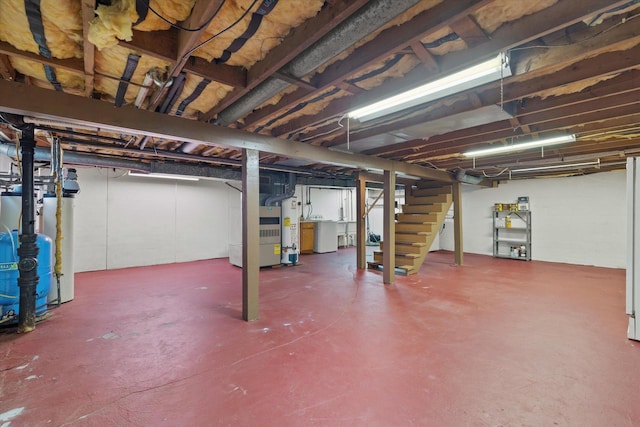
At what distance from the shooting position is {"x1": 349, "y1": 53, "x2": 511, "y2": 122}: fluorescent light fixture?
1.85 meters

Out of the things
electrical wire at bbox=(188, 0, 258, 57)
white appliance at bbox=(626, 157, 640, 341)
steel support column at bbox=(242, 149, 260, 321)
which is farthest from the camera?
steel support column at bbox=(242, 149, 260, 321)

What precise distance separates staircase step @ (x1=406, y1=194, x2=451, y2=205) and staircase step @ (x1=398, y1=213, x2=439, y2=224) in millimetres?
477

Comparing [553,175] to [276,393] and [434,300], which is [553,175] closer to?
[434,300]

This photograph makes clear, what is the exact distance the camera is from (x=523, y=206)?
25.0 ft

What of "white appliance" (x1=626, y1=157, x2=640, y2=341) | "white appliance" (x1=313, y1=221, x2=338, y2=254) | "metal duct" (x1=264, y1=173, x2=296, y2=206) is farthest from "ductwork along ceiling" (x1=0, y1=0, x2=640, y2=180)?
"white appliance" (x1=313, y1=221, x2=338, y2=254)

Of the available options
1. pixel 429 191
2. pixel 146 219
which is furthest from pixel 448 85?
pixel 146 219

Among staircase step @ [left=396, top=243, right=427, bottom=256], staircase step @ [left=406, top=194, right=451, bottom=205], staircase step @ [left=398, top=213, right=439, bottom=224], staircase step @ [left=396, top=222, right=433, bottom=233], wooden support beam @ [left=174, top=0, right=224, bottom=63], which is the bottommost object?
staircase step @ [left=396, top=243, right=427, bottom=256]

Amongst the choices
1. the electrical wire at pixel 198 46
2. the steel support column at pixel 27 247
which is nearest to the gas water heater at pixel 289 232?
the steel support column at pixel 27 247

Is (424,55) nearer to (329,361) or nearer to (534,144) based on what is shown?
(329,361)

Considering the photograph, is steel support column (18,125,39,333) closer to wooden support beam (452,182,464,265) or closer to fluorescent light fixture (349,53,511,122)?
fluorescent light fixture (349,53,511,122)

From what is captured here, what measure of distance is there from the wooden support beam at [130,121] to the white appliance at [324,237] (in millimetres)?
4965

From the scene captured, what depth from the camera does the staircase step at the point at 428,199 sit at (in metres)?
6.58

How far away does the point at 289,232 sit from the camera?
6688mm

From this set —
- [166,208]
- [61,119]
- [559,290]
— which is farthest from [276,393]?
[166,208]
